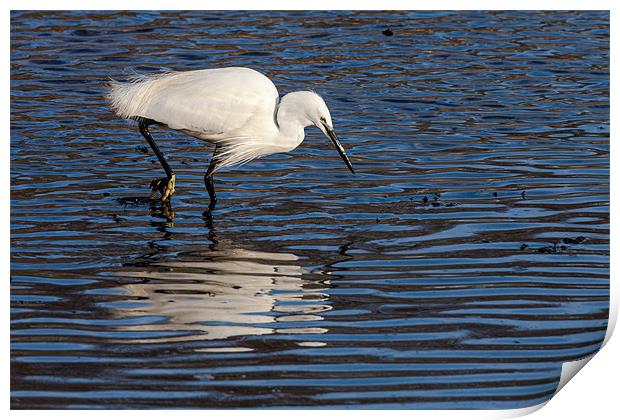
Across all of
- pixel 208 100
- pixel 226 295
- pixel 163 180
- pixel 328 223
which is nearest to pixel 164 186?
pixel 163 180

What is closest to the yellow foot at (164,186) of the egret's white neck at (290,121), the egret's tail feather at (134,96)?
the egret's tail feather at (134,96)

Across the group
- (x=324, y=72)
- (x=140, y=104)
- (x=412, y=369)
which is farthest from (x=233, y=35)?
(x=412, y=369)

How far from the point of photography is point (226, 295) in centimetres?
673

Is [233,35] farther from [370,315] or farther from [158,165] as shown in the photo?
[370,315]

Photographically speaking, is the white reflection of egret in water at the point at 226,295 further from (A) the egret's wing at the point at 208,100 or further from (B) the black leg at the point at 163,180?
(A) the egret's wing at the point at 208,100

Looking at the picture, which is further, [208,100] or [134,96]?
[134,96]

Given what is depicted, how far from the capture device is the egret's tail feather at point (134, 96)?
9.05 metres

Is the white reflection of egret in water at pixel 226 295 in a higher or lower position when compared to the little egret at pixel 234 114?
lower

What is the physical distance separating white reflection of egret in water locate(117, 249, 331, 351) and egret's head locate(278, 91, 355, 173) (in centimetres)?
142

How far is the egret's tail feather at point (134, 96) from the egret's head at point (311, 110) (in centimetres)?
117

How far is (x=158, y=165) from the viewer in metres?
9.77

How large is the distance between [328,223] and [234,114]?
124 centimetres

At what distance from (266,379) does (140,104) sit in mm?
4112

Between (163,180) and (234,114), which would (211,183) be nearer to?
(163,180)
